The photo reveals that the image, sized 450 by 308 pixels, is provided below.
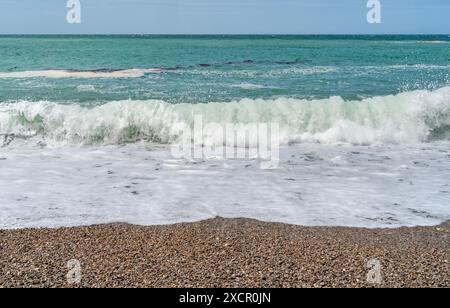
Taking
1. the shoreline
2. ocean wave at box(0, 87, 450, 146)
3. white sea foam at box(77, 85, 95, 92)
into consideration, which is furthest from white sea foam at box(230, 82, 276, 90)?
the shoreline

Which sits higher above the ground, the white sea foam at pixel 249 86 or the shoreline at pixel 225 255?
the white sea foam at pixel 249 86

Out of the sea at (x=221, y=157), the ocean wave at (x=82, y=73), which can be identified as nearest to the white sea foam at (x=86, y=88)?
the sea at (x=221, y=157)

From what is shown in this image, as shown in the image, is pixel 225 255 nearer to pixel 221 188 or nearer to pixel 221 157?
pixel 221 188

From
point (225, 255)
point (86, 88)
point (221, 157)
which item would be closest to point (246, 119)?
point (221, 157)

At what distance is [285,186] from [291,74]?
1430 cm

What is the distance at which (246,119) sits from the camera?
12555 millimetres

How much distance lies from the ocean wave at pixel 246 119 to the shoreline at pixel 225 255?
5639 millimetres

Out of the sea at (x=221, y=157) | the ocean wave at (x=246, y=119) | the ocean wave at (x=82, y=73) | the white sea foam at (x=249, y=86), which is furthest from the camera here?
the ocean wave at (x=82, y=73)

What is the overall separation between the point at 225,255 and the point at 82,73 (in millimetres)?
18181

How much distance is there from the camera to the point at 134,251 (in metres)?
4.82

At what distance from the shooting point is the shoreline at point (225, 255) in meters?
4.13

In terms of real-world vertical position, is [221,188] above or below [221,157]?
below

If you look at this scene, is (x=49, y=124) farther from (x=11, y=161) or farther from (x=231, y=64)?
(x=231, y=64)

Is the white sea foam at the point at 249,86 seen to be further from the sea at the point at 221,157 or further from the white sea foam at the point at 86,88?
the white sea foam at the point at 86,88
